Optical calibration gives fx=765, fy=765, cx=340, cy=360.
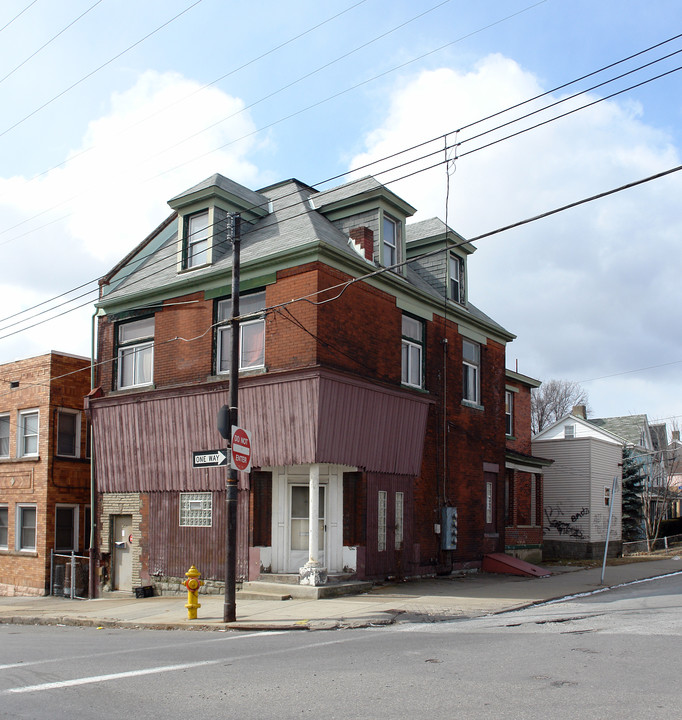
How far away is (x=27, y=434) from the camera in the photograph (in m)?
22.9

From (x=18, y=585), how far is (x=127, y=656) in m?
14.3

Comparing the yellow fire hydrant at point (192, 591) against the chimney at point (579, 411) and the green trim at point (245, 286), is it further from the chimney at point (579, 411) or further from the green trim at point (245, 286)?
the chimney at point (579, 411)

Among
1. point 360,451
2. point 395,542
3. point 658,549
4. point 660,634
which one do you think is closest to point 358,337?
point 360,451

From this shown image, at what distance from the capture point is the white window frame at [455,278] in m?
22.7

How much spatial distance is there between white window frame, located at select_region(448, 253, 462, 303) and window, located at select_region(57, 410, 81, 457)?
11.8 meters

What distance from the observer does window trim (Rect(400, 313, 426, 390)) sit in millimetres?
19828

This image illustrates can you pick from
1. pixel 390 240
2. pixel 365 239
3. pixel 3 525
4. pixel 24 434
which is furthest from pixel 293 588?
pixel 3 525

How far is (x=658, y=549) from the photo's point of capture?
3619 centimetres

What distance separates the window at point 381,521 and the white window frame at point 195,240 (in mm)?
7437

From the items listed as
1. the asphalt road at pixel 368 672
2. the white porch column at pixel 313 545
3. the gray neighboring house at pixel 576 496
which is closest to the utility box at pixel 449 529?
the white porch column at pixel 313 545

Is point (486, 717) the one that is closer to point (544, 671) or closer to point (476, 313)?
point (544, 671)

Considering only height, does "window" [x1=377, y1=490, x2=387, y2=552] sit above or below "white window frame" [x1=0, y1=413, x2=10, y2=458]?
below

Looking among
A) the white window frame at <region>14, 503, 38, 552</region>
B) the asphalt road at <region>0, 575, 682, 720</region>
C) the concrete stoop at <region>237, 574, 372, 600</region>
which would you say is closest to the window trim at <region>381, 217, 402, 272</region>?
the concrete stoop at <region>237, 574, 372, 600</region>

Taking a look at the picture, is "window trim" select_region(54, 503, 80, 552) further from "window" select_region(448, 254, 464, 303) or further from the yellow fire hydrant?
"window" select_region(448, 254, 464, 303)
